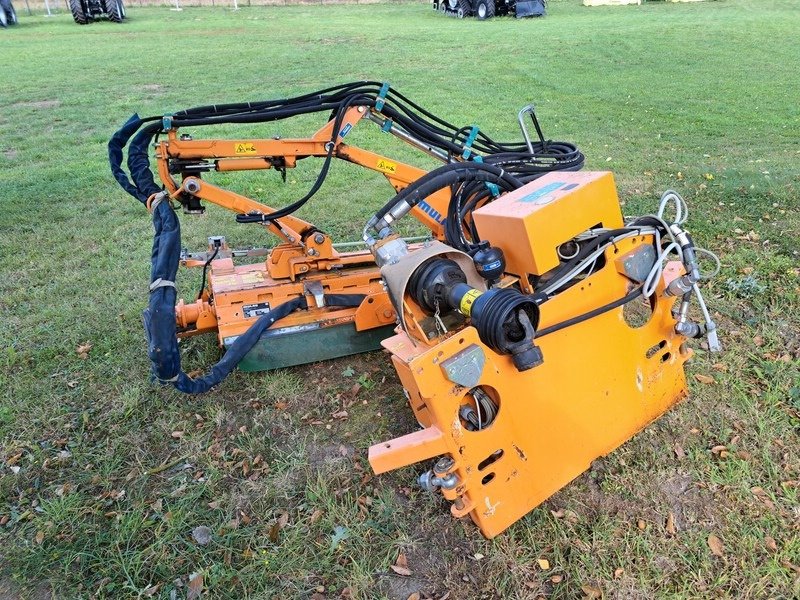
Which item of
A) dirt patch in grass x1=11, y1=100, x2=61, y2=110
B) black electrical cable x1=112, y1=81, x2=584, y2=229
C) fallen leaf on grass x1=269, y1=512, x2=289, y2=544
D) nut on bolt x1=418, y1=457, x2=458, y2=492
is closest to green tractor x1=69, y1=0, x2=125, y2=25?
dirt patch in grass x1=11, y1=100, x2=61, y2=110

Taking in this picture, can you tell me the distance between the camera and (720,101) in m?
10.9

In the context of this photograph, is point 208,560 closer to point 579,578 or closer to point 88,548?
point 88,548

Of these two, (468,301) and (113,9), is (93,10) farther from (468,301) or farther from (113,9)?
(468,301)

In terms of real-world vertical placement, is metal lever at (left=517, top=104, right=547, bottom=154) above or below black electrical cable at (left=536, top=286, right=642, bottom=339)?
above

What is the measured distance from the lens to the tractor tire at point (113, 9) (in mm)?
22406

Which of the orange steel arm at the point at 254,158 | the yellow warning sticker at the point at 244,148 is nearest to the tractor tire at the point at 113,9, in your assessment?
the orange steel arm at the point at 254,158

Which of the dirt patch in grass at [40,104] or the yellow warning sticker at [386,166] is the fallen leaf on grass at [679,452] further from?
the dirt patch in grass at [40,104]

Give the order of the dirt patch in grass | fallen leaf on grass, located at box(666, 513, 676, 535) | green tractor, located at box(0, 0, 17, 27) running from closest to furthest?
1. fallen leaf on grass, located at box(666, 513, 676, 535)
2. the dirt patch in grass
3. green tractor, located at box(0, 0, 17, 27)

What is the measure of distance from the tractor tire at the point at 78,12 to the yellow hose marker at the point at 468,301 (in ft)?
82.6

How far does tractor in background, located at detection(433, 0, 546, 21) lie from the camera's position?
70.4ft

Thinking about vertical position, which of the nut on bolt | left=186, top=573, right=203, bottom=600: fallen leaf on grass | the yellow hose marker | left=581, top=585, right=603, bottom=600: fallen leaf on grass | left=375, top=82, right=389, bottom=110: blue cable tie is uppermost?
left=375, top=82, right=389, bottom=110: blue cable tie

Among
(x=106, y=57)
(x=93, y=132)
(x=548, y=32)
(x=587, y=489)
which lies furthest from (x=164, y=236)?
(x=548, y=32)

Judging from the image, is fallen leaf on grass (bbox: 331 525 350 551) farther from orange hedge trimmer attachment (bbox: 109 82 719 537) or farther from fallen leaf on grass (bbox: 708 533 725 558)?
fallen leaf on grass (bbox: 708 533 725 558)

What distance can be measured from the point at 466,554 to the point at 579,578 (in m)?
0.49
